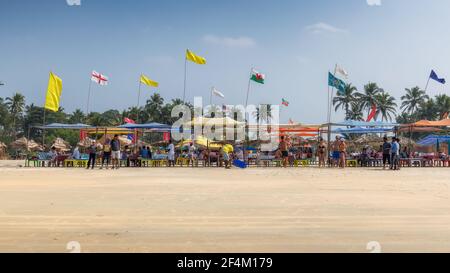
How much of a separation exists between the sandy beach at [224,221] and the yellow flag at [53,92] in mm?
11796

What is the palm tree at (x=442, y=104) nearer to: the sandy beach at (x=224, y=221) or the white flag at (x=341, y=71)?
the white flag at (x=341, y=71)

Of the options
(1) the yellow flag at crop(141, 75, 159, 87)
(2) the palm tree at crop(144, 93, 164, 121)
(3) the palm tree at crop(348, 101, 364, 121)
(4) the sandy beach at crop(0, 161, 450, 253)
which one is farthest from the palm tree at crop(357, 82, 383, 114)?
(4) the sandy beach at crop(0, 161, 450, 253)

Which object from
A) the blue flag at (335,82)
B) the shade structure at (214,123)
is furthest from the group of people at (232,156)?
the blue flag at (335,82)

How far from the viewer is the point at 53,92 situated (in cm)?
1989

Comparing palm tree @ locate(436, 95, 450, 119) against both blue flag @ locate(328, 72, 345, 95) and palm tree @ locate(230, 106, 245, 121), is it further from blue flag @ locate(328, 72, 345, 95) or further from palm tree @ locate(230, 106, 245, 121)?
blue flag @ locate(328, 72, 345, 95)

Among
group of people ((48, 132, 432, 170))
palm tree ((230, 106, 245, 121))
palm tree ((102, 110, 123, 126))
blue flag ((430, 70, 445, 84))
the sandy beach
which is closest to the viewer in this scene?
the sandy beach

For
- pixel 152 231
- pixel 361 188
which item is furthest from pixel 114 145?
pixel 152 231

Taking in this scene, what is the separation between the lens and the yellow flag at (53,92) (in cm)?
1959

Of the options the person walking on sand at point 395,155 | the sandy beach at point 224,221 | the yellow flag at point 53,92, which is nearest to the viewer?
the sandy beach at point 224,221

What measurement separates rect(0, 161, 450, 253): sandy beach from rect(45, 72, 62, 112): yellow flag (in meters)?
11.8

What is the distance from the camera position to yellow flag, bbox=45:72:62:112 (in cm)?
1959

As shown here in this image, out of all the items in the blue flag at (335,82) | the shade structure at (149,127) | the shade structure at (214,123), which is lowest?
the shade structure at (149,127)
